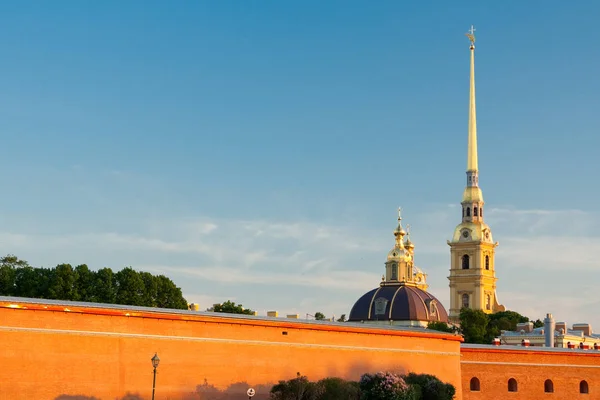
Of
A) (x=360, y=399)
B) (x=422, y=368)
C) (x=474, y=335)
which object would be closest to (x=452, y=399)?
(x=422, y=368)

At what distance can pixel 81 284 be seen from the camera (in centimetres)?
7906

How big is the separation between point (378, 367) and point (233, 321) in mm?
9096

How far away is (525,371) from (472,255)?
11028 centimetres

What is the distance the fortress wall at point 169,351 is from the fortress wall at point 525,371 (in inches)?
206

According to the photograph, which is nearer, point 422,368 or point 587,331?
point 422,368

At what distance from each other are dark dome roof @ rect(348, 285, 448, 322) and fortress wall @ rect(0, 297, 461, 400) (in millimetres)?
60022

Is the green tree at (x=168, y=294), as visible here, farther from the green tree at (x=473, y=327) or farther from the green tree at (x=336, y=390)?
the green tree at (x=336, y=390)

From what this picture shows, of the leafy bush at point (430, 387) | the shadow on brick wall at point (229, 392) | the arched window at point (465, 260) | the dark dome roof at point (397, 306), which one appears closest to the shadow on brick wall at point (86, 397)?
the shadow on brick wall at point (229, 392)

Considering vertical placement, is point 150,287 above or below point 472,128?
below

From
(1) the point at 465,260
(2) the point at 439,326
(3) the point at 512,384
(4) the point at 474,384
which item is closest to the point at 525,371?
(3) the point at 512,384

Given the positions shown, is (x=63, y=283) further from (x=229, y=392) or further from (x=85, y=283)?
(x=229, y=392)

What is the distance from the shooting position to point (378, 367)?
5234 centimetres

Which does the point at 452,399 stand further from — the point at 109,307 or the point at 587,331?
the point at 587,331

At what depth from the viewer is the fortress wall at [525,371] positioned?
57.8m
